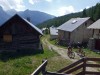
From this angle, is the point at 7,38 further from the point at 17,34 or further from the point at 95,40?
the point at 95,40

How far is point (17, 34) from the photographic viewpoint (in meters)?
32.2

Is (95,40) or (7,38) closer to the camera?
(7,38)

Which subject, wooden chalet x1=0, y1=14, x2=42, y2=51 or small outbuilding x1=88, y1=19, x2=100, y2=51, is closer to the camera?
wooden chalet x1=0, y1=14, x2=42, y2=51

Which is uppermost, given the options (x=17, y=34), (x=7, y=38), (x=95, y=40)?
(x=17, y=34)

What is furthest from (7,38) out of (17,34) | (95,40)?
(95,40)

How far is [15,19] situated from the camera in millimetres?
31750

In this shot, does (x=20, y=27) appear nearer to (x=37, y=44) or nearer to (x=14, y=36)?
(x=14, y=36)

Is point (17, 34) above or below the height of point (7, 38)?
above

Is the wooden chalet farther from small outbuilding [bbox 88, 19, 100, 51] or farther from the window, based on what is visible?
small outbuilding [bbox 88, 19, 100, 51]

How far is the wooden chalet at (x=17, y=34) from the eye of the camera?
3164 cm

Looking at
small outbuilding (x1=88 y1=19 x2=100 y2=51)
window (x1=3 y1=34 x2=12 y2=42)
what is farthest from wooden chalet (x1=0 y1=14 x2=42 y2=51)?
small outbuilding (x1=88 y1=19 x2=100 y2=51)

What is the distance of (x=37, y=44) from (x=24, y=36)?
2340 millimetres

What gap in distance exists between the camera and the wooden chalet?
31.6 m

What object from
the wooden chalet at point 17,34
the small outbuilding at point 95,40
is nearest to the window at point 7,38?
the wooden chalet at point 17,34
